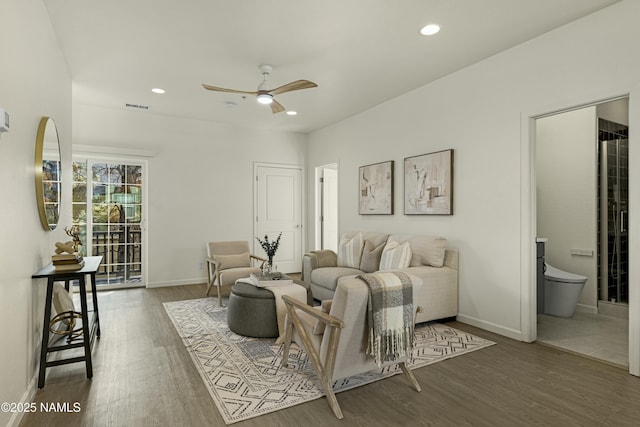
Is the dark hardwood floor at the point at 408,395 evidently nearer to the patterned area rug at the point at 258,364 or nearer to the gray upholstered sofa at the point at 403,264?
the patterned area rug at the point at 258,364

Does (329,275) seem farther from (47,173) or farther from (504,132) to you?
(47,173)

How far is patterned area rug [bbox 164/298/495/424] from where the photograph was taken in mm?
2324

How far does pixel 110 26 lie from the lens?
3.11m

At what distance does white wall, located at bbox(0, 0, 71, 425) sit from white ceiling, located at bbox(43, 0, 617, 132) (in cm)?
58

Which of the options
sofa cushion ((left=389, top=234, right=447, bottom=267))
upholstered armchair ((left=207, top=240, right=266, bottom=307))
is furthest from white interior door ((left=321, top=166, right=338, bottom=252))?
sofa cushion ((left=389, top=234, right=447, bottom=267))

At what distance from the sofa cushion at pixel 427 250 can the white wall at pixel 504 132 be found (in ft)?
0.75

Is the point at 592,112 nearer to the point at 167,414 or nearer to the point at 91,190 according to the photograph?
the point at 167,414

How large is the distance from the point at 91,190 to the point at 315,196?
3.90 meters

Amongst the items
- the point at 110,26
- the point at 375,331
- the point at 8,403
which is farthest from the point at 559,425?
the point at 110,26

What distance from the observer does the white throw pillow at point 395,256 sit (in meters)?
4.03

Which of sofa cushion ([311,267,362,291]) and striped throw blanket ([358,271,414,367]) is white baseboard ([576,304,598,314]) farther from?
striped throw blanket ([358,271,414,367])

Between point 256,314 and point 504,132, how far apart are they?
3.11 metres

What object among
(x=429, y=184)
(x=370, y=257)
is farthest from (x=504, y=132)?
(x=370, y=257)

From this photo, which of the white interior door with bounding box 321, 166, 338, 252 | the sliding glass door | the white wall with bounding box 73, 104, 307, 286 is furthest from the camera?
the white interior door with bounding box 321, 166, 338, 252
